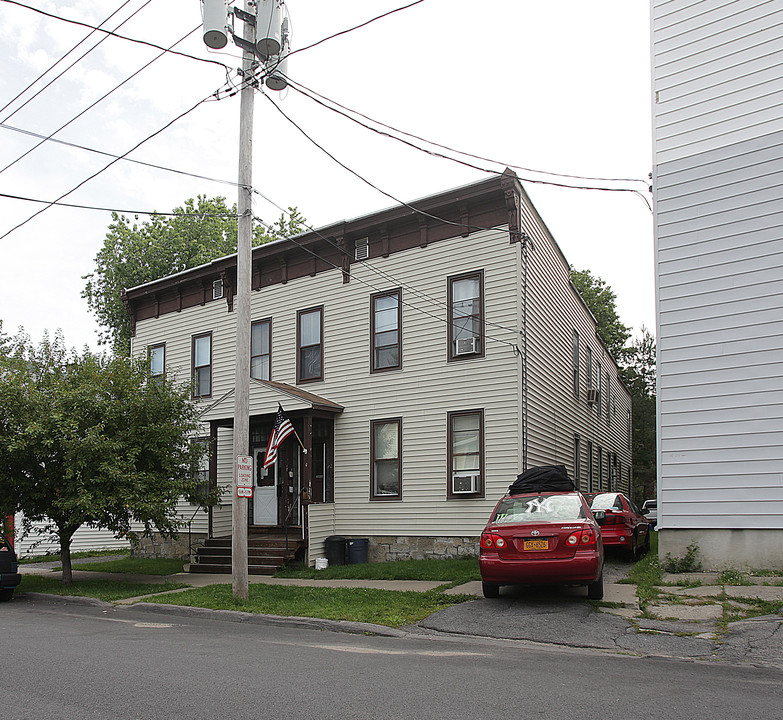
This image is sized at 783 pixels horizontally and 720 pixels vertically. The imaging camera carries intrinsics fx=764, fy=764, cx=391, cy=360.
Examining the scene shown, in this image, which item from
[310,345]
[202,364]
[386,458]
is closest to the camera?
[386,458]

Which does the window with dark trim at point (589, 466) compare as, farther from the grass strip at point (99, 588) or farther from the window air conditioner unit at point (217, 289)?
the grass strip at point (99, 588)

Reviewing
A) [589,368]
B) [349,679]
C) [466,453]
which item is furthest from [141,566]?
[589,368]

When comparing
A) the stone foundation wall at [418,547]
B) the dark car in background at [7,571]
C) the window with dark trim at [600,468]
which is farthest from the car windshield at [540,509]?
the window with dark trim at [600,468]

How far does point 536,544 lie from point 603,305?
32953 millimetres

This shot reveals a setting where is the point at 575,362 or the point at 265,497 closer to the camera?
the point at 265,497

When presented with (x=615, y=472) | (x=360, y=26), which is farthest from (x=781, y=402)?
(x=615, y=472)

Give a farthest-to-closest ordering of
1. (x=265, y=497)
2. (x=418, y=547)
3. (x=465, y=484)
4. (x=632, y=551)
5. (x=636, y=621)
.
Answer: (x=265, y=497)
(x=418, y=547)
(x=465, y=484)
(x=632, y=551)
(x=636, y=621)

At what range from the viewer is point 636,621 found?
31.6 feet

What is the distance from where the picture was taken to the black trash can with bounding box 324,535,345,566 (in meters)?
18.0

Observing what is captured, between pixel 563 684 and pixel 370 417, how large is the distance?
1281cm

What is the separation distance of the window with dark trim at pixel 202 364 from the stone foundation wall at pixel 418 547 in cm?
749

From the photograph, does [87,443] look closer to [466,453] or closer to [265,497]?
[265,497]

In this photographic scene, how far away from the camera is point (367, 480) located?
61.7ft

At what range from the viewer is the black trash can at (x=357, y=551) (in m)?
18.0
